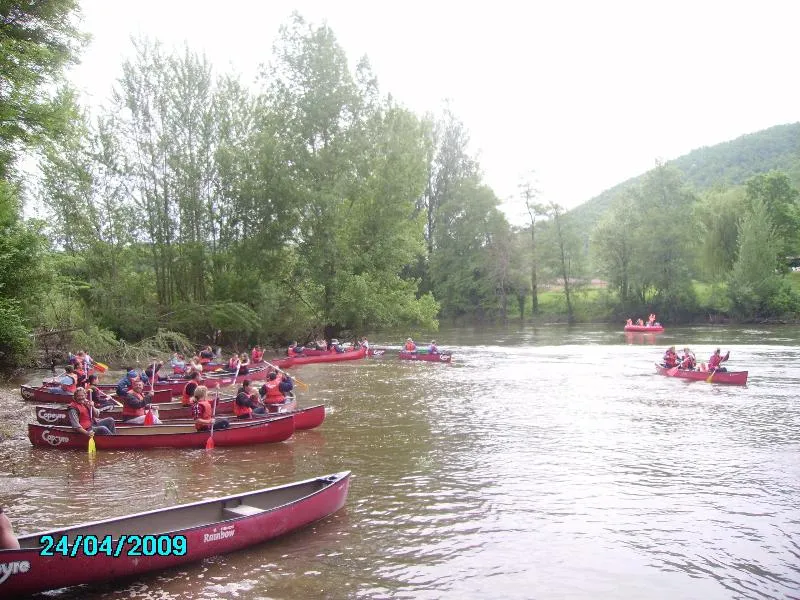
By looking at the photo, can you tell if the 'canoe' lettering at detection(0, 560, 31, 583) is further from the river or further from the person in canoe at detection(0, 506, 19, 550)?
the river

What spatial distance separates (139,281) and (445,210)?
3618 cm

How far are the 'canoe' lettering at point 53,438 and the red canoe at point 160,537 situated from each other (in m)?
6.94

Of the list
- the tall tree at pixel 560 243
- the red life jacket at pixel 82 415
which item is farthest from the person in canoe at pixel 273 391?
the tall tree at pixel 560 243

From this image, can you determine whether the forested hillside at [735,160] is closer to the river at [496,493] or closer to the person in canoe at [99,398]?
the river at [496,493]

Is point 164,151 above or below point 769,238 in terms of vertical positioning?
above

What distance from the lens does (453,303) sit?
66812 millimetres

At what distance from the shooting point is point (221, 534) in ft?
27.6

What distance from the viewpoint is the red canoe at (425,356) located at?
107ft

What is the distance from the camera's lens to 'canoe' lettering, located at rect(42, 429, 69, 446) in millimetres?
14000

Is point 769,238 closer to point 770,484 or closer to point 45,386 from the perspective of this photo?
point 770,484

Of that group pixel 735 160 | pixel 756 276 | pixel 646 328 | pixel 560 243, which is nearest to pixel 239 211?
pixel 646 328

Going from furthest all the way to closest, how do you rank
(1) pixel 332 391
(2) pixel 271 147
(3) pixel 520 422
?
(2) pixel 271 147 < (1) pixel 332 391 < (3) pixel 520 422

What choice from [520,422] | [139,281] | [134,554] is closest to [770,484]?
[520,422]
